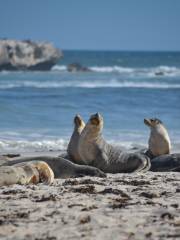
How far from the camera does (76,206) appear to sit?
6980 millimetres

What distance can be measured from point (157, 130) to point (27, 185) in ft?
12.6

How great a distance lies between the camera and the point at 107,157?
34.7 ft

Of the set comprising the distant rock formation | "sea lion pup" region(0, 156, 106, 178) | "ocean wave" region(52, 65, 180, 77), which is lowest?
"sea lion pup" region(0, 156, 106, 178)

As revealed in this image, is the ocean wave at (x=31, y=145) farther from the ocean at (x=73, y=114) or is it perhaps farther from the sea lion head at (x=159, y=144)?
the sea lion head at (x=159, y=144)

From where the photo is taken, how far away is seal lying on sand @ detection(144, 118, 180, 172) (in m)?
10.7

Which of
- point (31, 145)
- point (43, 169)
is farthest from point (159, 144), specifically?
point (43, 169)

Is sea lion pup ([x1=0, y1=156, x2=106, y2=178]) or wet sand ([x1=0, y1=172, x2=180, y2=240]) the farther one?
sea lion pup ([x1=0, y1=156, x2=106, y2=178])

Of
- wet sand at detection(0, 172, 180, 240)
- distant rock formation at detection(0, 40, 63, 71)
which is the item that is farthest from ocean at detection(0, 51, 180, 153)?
distant rock formation at detection(0, 40, 63, 71)

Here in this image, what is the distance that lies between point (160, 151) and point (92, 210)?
499 centimetres

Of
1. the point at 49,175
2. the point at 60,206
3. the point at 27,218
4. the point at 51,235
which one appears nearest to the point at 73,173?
the point at 49,175

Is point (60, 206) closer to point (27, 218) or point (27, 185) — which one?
point (27, 218)

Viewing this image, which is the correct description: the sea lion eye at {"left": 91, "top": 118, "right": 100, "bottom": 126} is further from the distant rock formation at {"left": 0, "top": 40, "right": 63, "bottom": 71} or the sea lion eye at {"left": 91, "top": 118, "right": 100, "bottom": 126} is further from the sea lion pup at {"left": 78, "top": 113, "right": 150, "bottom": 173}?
the distant rock formation at {"left": 0, "top": 40, "right": 63, "bottom": 71}

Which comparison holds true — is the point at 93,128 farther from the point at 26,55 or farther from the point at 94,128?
the point at 26,55

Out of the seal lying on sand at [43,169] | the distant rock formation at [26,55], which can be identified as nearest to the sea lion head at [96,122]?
the seal lying on sand at [43,169]
